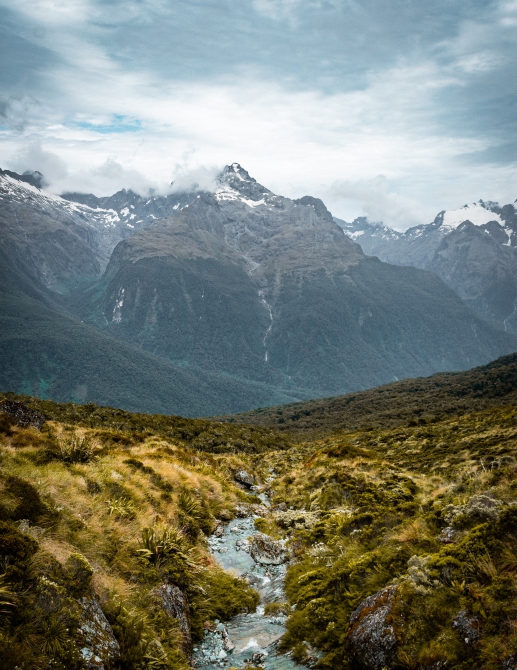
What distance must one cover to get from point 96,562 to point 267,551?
7791mm

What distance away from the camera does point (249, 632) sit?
1162 cm

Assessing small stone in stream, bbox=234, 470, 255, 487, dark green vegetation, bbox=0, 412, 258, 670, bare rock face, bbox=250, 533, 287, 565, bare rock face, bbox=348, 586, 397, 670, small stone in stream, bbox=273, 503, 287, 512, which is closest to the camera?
dark green vegetation, bbox=0, 412, 258, 670

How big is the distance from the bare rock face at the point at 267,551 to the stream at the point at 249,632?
212 mm

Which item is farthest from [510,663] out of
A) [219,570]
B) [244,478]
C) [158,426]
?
[158,426]

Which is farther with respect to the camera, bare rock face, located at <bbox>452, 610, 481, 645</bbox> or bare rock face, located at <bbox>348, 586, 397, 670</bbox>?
bare rock face, located at <bbox>348, 586, 397, 670</bbox>

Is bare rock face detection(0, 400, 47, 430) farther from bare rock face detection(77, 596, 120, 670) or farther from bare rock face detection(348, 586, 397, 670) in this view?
bare rock face detection(348, 586, 397, 670)

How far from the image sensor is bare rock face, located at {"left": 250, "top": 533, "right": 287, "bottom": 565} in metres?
16.0

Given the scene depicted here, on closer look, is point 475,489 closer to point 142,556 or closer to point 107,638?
point 142,556

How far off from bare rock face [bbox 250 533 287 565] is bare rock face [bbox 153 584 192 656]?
511 centimetres

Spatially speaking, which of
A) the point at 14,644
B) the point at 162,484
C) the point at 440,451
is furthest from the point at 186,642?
the point at 440,451

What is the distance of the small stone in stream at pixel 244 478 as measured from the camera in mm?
28959

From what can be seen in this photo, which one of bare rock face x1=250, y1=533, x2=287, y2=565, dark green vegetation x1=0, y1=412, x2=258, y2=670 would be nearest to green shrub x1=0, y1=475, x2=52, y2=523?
dark green vegetation x1=0, y1=412, x2=258, y2=670

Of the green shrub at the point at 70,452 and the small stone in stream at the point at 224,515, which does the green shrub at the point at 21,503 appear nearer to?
the green shrub at the point at 70,452

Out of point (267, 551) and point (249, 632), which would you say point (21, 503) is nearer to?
point (249, 632)
